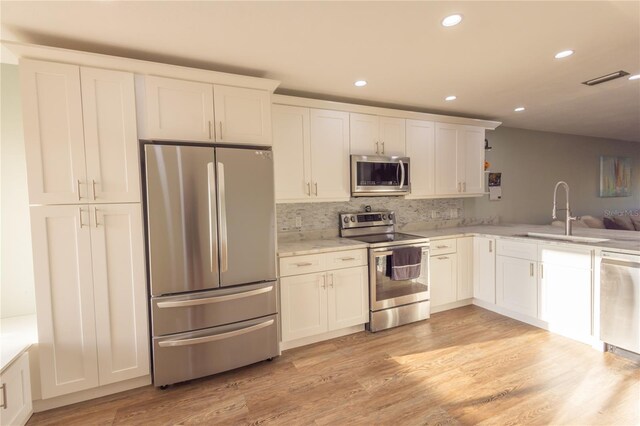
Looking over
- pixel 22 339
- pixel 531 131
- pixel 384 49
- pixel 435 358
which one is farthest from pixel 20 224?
pixel 531 131

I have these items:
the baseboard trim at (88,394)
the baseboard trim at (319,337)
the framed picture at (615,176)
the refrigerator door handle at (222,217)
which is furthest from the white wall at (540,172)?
the baseboard trim at (88,394)

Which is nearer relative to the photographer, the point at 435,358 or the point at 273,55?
the point at 273,55

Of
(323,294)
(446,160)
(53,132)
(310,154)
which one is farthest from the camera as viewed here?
(446,160)

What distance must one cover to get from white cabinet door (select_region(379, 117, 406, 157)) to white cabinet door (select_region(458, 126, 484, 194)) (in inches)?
36.6

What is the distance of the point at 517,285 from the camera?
3.23 meters

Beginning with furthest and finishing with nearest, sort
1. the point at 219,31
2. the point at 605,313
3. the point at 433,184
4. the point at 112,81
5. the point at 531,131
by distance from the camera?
1. the point at 531,131
2. the point at 433,184
3. the point at 605,313
4. the point at 112,81
5. the point at 219,31

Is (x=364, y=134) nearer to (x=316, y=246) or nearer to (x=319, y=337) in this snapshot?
(x=316, y=246)

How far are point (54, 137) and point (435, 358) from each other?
10.6 ft

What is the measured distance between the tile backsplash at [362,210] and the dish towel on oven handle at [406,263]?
0.77 m

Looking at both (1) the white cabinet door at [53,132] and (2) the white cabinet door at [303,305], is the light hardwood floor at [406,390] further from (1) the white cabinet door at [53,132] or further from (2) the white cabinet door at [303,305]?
(1) the white cabinet door at [53,132]

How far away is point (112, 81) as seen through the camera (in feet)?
6.84

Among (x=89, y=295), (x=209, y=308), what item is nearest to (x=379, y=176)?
(x=209, y=308)

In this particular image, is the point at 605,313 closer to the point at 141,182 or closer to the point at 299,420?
the point at 299,420

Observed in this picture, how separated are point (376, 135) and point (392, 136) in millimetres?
219
